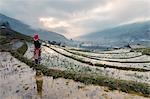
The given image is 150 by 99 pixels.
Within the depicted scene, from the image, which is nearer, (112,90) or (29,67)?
(112,90)

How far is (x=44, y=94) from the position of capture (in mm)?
20938

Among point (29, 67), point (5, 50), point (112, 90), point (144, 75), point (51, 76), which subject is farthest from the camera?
point (5, 50)

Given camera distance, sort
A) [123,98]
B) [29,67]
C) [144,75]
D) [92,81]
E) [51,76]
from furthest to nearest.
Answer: [144,75]
[29,67]
[51,76]
[92,81]
[123,98]

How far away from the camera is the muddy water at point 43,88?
20.6 meters

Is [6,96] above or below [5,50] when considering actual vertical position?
below

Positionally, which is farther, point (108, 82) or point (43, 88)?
point (108, 82)

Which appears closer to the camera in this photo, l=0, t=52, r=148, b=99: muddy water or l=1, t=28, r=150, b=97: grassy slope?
l=0, t=52, r=148, b=99: muddy water

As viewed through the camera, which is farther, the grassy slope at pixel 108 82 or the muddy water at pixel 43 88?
the grassy slope at pixel 108 82

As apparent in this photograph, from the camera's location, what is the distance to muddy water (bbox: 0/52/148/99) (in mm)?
20625

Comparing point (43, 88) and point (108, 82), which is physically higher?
point (108, 82)

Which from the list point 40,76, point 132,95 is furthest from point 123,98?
point 40,76

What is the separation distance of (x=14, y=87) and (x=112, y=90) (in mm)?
5569

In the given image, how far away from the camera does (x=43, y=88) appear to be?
72.3 ft

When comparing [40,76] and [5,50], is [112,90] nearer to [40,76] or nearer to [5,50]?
[40,76]
